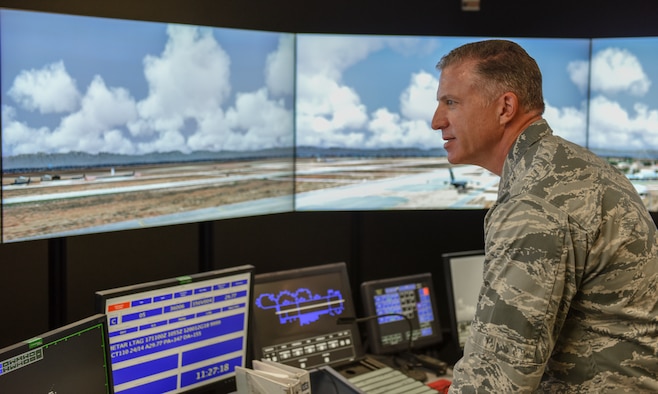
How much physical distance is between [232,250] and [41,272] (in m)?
0.84

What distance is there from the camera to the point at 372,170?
3.21 m

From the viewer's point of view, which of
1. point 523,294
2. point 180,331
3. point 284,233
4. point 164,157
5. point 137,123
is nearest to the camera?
point 523,294

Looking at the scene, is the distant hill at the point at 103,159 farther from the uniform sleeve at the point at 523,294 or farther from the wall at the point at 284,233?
the uniform sleeve at the point at 523,294

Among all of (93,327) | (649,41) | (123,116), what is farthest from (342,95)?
(93,327)

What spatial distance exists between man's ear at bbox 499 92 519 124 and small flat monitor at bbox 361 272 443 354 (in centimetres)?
129

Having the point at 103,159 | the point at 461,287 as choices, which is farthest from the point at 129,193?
the point at 461,287

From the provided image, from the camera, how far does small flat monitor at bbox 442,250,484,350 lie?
2725 mm

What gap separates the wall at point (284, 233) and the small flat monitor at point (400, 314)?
2.01 feet

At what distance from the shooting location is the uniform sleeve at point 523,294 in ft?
4.01

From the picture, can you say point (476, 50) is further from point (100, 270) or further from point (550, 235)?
point (100, 270)

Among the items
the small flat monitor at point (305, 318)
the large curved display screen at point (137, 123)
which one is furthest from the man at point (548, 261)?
the large curved display screen at point (137, 123)

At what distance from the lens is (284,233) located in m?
3.11

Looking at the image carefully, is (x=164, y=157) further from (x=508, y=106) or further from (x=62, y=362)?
(x=508, y=106)

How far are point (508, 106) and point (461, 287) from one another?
4.65 feet
